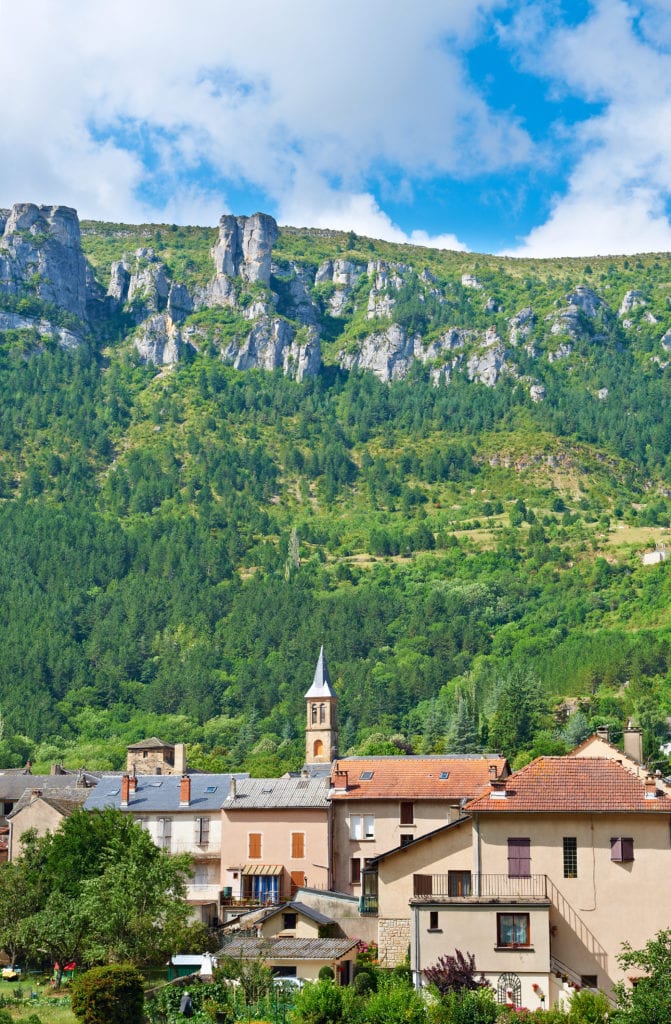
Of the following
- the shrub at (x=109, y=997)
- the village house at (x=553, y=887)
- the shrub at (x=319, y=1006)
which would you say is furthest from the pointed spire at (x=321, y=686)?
the shrub at (x=319, y=1006)

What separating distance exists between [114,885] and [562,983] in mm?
19840

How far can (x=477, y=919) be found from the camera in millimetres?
52375

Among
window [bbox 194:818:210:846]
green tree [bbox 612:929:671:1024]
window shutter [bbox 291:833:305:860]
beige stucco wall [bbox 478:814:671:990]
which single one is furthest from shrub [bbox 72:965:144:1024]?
window [bbox 194:818:210:846]

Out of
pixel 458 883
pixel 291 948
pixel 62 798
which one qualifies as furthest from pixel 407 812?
pixel 62 798

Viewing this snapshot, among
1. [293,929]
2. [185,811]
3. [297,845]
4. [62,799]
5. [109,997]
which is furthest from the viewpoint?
[62,799]

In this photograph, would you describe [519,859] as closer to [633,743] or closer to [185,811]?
[633,743]

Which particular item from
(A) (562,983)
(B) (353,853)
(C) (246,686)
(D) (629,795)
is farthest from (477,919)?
(C) (246,686)

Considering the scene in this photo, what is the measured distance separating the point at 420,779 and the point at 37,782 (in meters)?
47.4

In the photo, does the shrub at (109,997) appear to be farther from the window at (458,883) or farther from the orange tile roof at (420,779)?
the orange tile roof at (420,779)

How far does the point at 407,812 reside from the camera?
72938 mm

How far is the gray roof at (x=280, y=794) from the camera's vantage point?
75938 mm

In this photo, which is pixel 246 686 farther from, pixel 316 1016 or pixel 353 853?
pixel 316 1016

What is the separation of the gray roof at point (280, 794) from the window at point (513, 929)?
23.1m

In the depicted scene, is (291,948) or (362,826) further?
(362,826)
